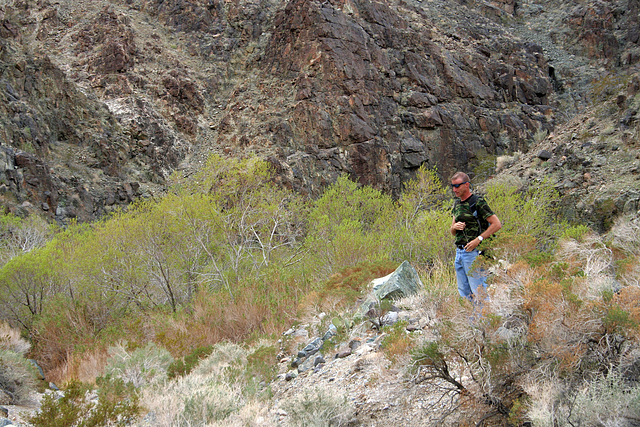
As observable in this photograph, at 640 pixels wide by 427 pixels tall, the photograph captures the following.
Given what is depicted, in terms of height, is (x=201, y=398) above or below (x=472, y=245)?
below

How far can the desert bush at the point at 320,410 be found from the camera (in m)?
3.30

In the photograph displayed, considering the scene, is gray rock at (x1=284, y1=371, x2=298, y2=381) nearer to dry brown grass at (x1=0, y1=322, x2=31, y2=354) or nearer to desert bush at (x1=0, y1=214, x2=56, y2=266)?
dry brown grass at (x1=0, y1=322, x2=31, y2=354)

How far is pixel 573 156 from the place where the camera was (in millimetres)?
16766

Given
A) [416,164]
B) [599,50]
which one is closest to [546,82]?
[599,50]

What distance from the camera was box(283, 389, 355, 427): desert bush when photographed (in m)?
3.30

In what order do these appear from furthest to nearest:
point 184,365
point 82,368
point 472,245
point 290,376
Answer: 1. point 82,368
2. point 184,365
3. point 290,376
4. point 472,245

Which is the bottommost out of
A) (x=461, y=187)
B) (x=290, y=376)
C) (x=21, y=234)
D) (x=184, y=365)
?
(x=21, y=234)

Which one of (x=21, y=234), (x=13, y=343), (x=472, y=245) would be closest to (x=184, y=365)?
(x=472, y=245)

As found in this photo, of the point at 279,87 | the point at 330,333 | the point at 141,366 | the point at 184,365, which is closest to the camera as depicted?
the point at 141,366

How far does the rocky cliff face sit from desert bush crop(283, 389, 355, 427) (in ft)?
81.7

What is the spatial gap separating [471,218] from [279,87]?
34.0 metres

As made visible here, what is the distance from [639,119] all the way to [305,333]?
1593cm

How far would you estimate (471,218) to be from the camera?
476 cm

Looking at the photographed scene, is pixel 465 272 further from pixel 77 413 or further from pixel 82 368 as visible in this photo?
pixel 82 368
